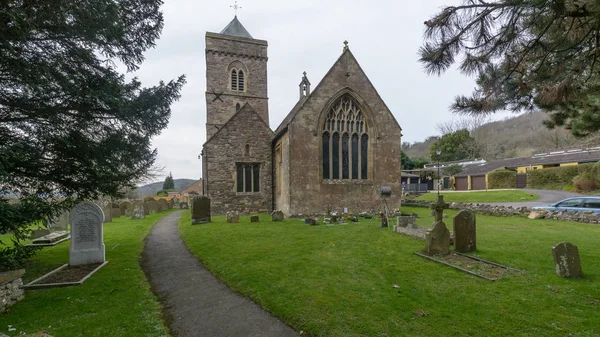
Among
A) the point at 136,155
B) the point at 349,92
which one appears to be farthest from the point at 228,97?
the point at 136,155

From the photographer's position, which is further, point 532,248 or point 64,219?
point 64,219

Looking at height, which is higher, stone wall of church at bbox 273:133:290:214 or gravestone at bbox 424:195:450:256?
stone wall of church at bbox 273:133:290:214

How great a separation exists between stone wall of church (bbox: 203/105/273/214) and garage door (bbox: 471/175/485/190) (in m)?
30.2

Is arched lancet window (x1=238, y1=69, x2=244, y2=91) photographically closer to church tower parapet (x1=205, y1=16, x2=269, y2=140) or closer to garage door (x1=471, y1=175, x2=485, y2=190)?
church tower parapet (x1=205, y1=16, x2=269, y2=140)

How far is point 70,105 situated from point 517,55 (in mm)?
9540

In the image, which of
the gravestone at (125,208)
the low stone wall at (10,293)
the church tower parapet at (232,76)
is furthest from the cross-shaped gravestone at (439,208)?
the gravestone at (125,208)

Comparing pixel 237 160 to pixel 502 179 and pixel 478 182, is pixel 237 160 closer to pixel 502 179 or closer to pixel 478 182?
pixel 502 179

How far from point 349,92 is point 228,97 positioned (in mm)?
13735

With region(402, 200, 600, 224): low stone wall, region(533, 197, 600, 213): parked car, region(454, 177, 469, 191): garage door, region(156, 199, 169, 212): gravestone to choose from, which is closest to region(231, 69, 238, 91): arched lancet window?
region(156, 199, 169, 212): gravestone

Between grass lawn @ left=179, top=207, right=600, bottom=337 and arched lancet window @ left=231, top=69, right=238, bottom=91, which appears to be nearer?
grass lawn @ left=179, top=207, right=600, bottom=337

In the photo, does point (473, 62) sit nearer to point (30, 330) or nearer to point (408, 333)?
point (408, 333)

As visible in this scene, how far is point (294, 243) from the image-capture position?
31.2 feet

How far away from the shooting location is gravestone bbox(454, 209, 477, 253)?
7.91m

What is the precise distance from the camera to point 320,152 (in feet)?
55.5
